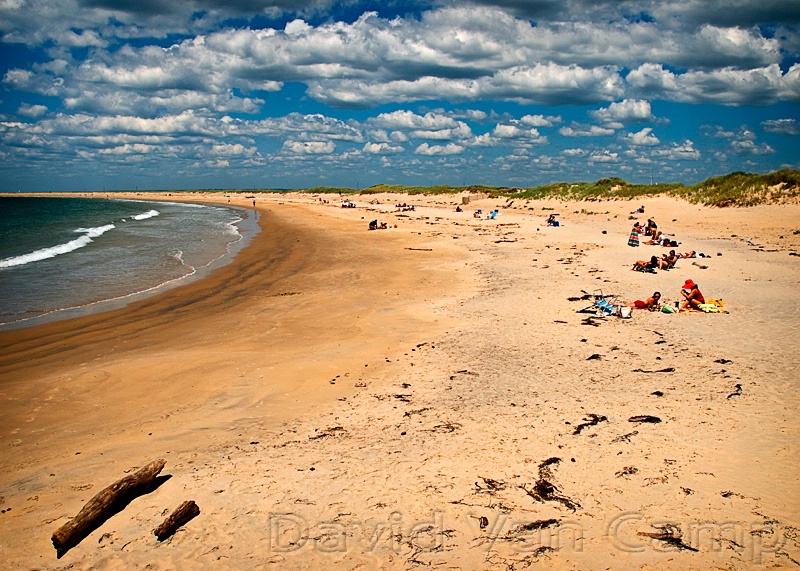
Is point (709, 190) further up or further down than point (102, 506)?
further up

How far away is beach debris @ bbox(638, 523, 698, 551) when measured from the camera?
15.2ft

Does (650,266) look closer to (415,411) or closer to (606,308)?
(606,308)

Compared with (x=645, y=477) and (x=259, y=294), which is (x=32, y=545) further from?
(x=259, y=294)

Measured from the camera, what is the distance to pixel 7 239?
39250mm

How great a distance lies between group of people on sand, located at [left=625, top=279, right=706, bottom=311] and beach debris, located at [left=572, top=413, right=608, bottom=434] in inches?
270

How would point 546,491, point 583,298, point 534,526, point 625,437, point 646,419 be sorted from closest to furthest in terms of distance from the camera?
point 534,526
point 546,491
point 625,437
point 646,419
point 583,298

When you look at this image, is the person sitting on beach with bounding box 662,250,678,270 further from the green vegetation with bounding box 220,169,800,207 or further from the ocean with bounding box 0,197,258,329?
the green vegetation with bounding box 220,169,800,207

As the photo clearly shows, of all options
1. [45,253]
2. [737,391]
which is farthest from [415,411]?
[45,253]

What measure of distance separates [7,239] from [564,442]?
46214 millimetres

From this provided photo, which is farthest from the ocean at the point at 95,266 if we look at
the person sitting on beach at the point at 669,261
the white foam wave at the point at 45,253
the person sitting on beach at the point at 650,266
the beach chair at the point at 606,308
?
the person sitting on beach at the point at 669,261

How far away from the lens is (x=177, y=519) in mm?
5184

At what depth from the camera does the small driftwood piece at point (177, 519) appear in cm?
509

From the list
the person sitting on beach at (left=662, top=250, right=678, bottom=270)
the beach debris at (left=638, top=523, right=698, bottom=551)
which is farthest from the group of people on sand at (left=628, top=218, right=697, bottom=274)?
the beach debris at (left=638, top=523, right=698, bottom=551)

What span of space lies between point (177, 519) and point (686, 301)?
12258 millimetres
